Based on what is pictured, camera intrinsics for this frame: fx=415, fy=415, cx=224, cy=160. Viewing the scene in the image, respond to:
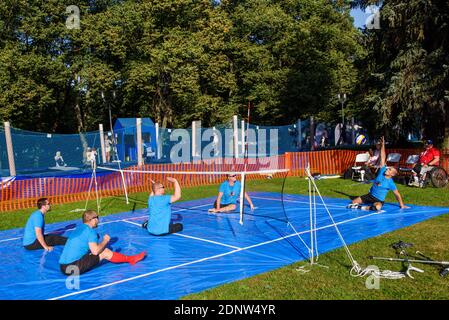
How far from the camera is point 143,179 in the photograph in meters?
17.6

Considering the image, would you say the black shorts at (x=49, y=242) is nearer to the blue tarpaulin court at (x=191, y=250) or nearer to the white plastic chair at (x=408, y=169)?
the blue tarpaulin court at (x=191, y=250)

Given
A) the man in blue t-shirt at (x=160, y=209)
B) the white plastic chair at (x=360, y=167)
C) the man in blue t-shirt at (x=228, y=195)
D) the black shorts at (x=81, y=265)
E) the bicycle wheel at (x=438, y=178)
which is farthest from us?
the white plastic chair at (x=360, y=167)

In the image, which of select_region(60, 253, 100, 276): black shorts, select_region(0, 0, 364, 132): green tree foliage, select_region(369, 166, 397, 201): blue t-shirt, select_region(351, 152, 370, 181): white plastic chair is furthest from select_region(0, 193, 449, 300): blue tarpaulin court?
select_region(0, 0, 364, 132): green tree foliage

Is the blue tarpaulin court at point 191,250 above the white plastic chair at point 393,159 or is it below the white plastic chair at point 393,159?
below

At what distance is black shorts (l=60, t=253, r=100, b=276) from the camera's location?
22.2 ft

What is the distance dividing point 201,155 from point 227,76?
1567cm

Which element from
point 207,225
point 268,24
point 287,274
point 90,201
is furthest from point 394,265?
point 268,24

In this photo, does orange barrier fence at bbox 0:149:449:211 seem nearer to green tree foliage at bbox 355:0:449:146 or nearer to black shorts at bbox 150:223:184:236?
black shorts at bbox 150:223:184:236

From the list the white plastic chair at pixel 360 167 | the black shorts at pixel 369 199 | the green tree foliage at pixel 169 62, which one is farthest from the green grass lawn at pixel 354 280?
the green tree foliage at pixel 169 62

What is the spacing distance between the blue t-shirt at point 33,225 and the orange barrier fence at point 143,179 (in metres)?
3.39

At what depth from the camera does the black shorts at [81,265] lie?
267 inches

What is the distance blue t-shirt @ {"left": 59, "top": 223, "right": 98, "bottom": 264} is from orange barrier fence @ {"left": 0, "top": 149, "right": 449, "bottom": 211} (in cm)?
399

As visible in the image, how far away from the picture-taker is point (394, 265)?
6867 millimetres
